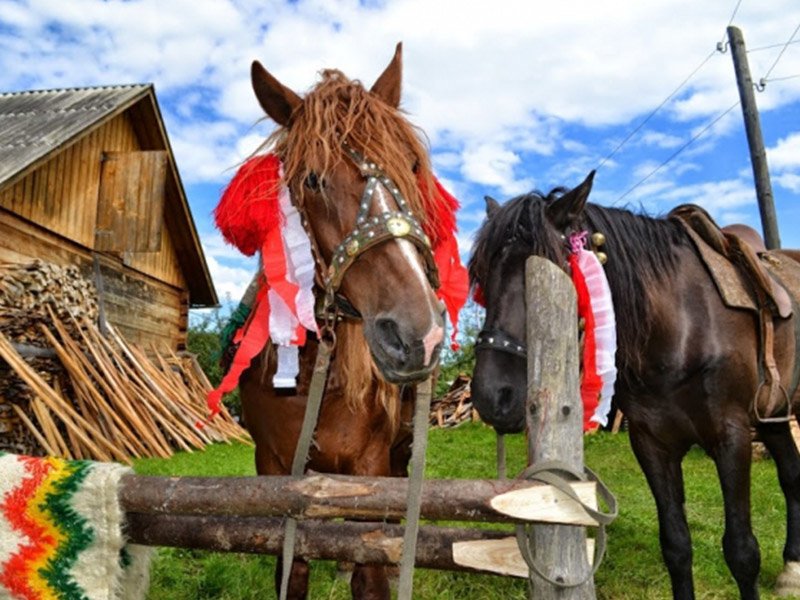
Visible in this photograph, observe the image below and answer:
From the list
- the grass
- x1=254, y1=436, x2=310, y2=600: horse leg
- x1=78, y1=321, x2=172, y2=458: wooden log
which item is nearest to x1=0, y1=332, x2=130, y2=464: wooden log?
x1=78, y1=321, x2=172, y2=458: wooden log

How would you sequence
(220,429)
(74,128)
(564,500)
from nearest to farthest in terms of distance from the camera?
1. (564,500)
2. (74,128)
3. (220,429)

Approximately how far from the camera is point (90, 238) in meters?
11.6

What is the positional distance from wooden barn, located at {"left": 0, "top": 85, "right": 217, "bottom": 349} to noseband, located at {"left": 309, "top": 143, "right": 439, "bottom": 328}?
26.9ft

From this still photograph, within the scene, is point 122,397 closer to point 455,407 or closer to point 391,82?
point 391,82

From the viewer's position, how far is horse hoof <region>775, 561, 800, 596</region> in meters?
4.03

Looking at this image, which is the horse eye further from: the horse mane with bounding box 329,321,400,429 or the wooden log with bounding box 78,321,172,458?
the wooden log with bounding box 78,321,172,458

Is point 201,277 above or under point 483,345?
above

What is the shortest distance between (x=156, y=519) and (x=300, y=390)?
0.70 metres

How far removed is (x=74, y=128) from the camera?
10.4 meters

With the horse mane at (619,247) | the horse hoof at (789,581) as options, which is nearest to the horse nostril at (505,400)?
the horse mane at (619,247)

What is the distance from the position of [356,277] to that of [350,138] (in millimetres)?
516

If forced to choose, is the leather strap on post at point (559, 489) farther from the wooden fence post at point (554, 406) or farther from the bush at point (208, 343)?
the bush at point (208, 343)

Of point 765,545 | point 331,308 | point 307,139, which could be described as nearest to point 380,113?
point 307,139

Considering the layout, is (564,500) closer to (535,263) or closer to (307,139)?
(535,263)
